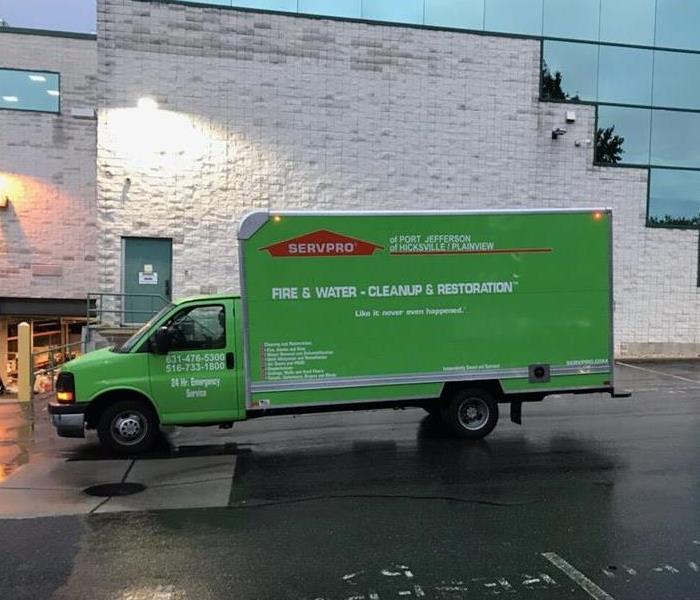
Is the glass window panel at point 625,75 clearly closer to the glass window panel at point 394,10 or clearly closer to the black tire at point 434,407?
the glass window panel at point 394,10

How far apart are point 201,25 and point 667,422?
14125 millimetres

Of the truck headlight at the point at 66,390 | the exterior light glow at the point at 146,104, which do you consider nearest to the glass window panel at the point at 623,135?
the exterior light glow at the point at 146,104

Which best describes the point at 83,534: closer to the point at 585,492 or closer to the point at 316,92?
the point at 585,492

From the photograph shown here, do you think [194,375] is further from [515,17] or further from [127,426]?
[515,17]

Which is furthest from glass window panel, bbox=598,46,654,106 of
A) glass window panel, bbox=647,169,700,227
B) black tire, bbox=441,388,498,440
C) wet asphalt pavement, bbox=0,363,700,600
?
black tire, bbox=441,388,498,440

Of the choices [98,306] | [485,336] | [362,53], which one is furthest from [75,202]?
[485,336]

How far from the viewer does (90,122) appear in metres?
18.9

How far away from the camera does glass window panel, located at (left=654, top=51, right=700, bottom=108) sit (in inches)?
757

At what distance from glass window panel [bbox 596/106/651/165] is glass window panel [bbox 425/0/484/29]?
4406 mm

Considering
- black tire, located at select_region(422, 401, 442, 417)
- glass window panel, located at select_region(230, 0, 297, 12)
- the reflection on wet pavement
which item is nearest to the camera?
the reflection on wet pavement

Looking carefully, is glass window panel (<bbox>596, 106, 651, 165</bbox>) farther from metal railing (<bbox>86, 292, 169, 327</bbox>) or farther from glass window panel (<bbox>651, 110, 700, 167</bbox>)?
metal railing (<bbox>86, 292, 169, 327</bbox>)

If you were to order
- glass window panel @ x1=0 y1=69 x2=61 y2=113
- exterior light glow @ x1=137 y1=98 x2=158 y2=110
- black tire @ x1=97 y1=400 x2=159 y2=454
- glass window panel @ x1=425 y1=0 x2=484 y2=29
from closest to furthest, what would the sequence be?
1. black tire @ x1=97 y1=400 x2=159 y2=454
2. exterior light glow @ x1=137 y1=98 x2=158 y2=110
3. glass window panel @ x1=425 y1=0 x2=484 y2=29
4. glass window panel @ x1=0 y1=69 x2=61 y2=113

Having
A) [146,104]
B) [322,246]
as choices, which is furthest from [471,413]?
[146,104]

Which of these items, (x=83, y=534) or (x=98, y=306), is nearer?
(x=83, y=534)
